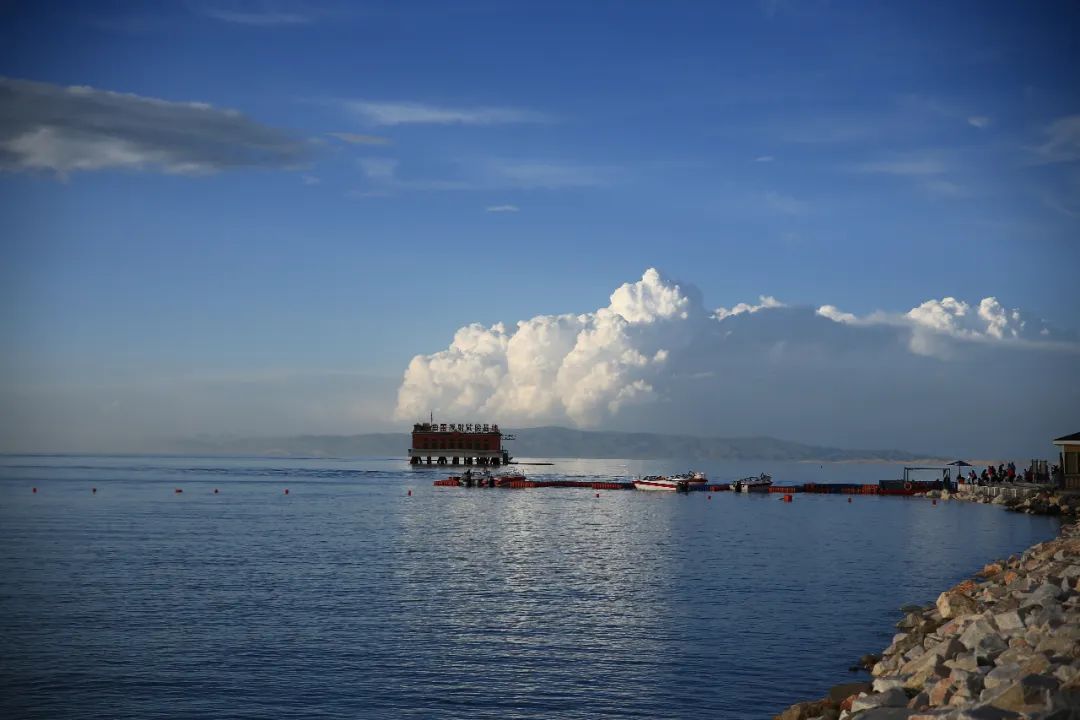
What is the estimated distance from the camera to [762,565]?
160ft

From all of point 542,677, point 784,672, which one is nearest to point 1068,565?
point 784,672

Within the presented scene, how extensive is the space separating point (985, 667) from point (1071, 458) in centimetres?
6743

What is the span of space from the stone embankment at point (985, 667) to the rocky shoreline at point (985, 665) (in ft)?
0.05

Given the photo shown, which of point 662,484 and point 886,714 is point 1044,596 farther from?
point 662,484

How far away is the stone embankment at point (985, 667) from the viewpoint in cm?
1384

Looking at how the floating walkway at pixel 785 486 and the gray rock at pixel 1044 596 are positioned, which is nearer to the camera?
the gray rock at pixel 1044 596

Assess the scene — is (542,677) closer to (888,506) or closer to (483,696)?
(483,696)

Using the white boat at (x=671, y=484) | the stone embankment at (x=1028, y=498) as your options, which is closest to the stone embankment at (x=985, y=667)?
the stone embankment at (x=1028, y=498)

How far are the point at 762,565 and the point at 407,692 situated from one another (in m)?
28.5

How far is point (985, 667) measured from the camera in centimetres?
1788

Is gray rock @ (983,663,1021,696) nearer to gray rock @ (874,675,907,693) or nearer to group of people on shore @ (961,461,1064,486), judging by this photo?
gray rock @ (874,675,907,693)

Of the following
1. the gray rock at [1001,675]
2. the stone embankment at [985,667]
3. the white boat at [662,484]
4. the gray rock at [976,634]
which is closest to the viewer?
the stone embankment at [985,667]

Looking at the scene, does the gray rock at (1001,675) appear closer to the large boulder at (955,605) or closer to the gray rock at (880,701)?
the gray rock at (880,701)

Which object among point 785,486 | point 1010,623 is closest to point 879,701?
point 1010,623
